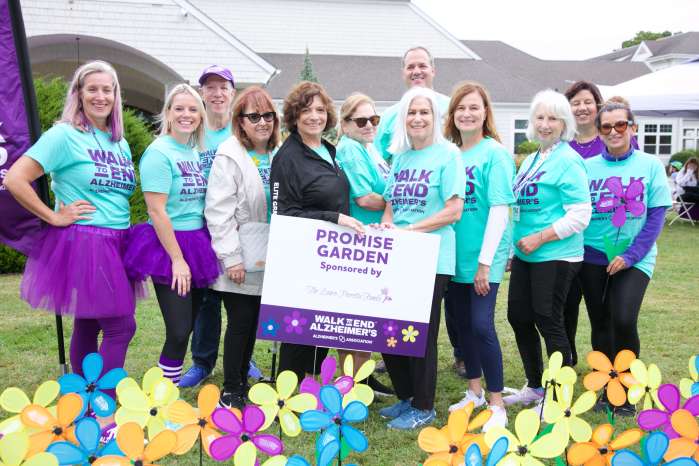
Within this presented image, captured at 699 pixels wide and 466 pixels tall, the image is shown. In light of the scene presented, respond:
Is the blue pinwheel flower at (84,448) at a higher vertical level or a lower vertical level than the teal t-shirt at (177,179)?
lower

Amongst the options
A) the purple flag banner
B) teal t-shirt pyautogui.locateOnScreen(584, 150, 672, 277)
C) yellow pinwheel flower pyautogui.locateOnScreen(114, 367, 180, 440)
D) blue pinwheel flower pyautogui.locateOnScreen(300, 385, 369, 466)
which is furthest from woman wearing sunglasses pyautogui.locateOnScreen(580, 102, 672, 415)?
the purple flag banner

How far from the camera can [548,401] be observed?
264cm

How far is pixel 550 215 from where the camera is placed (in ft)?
13.3

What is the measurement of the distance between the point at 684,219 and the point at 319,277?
1478cm

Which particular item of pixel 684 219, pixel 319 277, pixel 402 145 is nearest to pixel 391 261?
pixel 319 277

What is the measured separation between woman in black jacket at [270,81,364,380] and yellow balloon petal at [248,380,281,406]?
4.11ft

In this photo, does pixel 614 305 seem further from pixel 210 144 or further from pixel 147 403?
pixel 147 403

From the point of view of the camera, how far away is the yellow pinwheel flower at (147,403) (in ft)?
7.89

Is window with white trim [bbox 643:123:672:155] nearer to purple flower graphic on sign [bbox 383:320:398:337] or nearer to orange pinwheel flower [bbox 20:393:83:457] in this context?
purple flower graphic on sign [bbox 383:320:398:337]

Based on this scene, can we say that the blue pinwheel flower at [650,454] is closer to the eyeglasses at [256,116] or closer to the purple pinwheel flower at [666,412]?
the purple pinwheel flower at [666,412]

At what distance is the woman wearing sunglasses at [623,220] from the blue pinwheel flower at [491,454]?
224cm

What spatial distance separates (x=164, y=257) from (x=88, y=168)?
0.65m

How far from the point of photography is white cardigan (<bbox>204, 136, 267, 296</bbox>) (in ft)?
12.9

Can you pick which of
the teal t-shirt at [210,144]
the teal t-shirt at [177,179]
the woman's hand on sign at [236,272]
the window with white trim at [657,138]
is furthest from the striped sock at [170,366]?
the window with white trim at [657,138]
